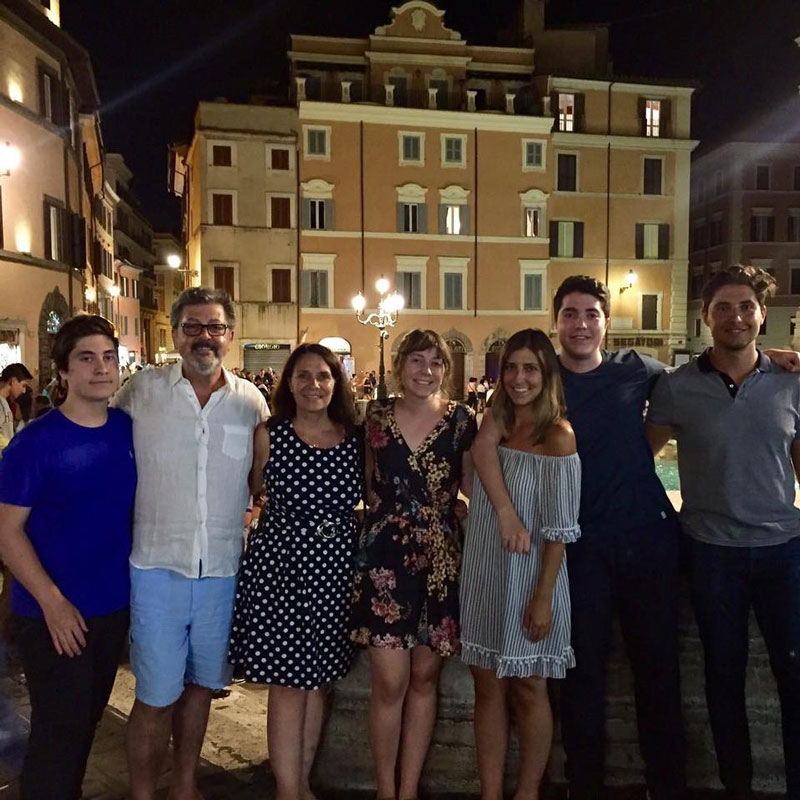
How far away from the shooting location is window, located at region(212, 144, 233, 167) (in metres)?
28.7

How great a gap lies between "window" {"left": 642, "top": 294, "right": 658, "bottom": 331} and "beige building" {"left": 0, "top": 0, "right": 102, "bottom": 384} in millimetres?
23622

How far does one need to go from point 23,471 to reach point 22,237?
1724 centimetres

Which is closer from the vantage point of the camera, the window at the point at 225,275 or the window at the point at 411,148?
the window at the point at 225,275

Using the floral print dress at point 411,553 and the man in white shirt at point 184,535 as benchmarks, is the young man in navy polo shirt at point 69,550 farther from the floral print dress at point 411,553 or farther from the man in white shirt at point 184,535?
the floral print dress at point 411,553

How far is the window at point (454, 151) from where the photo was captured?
30.1 metres

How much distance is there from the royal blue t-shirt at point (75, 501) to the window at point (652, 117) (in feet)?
112

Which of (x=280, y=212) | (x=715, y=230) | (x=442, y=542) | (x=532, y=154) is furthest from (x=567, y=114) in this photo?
(x=442, y=542)

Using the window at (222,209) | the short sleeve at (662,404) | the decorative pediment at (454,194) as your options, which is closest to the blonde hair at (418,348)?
the short sleeve at (662,404)

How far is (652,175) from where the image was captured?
32500 millimetres

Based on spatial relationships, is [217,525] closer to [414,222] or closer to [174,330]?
[174,330]

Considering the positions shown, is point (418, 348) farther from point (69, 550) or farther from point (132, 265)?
point (132, 265)

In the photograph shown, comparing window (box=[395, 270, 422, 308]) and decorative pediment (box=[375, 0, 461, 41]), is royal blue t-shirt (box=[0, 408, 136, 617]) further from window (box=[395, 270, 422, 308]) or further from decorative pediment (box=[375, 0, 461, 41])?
decorative pediment (box=[375, 0, 461, 41])

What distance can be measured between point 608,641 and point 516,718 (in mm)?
514

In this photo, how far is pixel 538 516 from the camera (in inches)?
112
